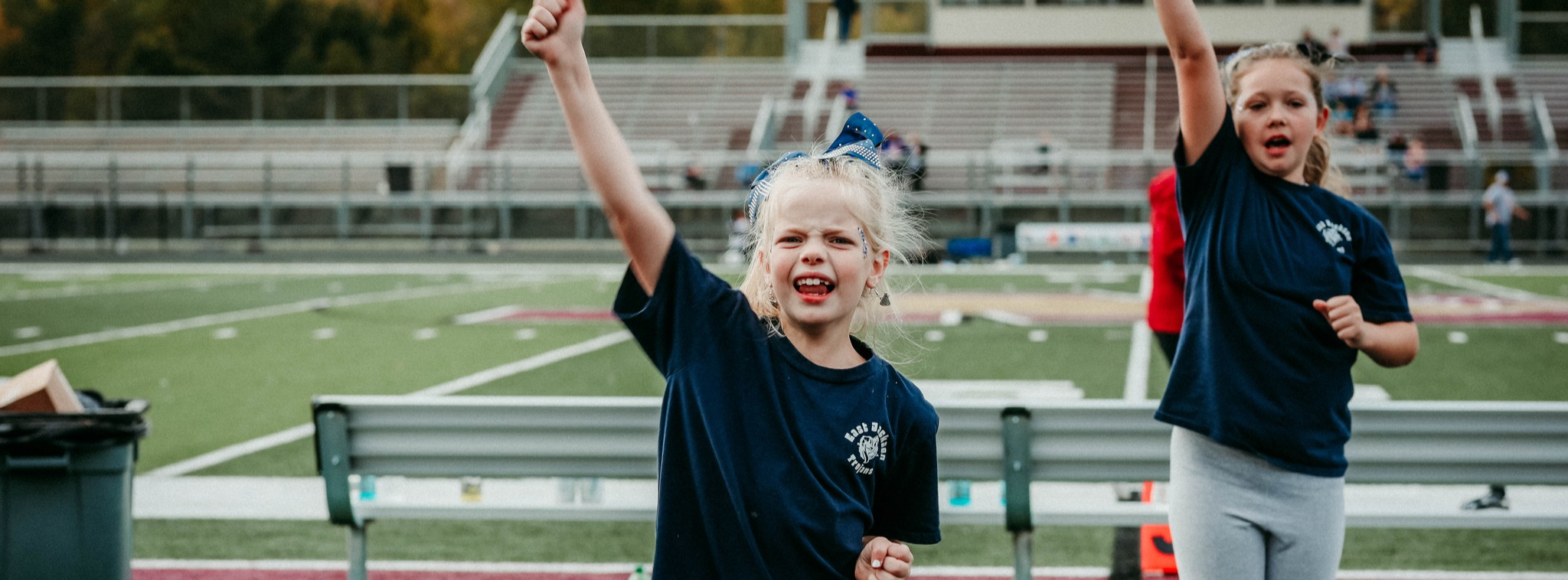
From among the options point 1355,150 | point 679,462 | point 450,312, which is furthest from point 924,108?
point 679,462

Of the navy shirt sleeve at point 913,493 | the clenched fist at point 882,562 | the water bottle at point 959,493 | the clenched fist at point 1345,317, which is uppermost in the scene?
the clenched fist at point 1345,317

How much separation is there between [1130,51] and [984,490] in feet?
123

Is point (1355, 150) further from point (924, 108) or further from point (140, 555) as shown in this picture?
point (140, 555)

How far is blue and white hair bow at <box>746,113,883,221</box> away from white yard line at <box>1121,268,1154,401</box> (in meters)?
5.59

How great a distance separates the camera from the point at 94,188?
105 feet

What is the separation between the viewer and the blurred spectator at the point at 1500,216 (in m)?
25.8

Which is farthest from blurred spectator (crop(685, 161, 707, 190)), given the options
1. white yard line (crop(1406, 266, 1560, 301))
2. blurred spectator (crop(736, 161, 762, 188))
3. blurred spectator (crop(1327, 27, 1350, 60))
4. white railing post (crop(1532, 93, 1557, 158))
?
white railing post (crop(1532, 93, 1557, 158))

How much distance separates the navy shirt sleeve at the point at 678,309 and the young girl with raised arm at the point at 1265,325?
105 centimetres

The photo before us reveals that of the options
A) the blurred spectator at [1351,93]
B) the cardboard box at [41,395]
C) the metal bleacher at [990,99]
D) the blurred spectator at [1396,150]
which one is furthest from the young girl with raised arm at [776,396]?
the blurred spectator at [1351,93]

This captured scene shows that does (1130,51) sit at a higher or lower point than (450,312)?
higher

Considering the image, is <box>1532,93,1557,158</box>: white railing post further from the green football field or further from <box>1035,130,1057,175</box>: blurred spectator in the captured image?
<box>1035,130,1057,175</box>: blurred spectator

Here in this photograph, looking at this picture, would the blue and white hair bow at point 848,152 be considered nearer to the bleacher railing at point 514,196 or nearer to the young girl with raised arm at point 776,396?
the young girl with raised arm at point 776,396

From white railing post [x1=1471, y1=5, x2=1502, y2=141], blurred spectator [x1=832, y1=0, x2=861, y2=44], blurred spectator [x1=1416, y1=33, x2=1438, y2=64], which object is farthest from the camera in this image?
blurred spectator [x1=832, y1=0, x2=861, y2=44]

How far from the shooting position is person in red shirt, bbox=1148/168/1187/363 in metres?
4.80
